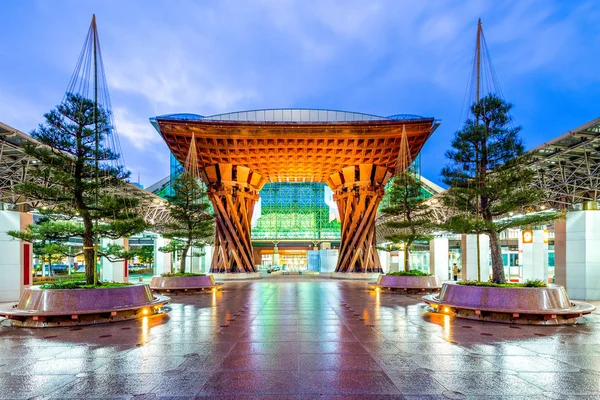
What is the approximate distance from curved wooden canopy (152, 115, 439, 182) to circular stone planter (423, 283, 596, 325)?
16.7m

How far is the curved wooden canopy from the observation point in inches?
997

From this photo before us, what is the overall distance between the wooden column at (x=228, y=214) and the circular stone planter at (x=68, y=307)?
18.6 meters

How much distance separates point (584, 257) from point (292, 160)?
1985 centimetres

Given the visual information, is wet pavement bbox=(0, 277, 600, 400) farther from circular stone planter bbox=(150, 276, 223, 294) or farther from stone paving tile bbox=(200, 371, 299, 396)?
circular stone planter bbox=(150, 276, 223, 294)

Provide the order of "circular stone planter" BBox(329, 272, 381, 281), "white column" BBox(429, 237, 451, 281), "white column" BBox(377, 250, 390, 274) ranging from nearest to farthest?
"circular stone planter" BBox(329, 272, 381, 281), "white column" BBox(429, 237, 451, 281), "white column" BBox(377, 250, 390, 274)

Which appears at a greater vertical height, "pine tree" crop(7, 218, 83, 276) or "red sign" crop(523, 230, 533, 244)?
"pine tree" crop(7, 218, 83, 276)

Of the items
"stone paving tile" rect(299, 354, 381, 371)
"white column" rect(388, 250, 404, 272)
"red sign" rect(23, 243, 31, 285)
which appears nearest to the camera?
"stone paving tile" rect(299, 354, 381, 371)

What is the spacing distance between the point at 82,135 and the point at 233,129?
47.0ft

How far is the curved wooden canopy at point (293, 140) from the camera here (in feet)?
83.0

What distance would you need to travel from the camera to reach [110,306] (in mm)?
9922

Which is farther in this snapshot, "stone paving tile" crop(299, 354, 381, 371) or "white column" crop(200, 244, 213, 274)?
"white column" crop(200, 244, 213, 274)

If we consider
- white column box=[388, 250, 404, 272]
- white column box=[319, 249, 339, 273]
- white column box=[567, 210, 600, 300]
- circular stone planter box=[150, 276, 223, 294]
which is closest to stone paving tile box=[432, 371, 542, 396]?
white column box=[567, 210, 600, 300]

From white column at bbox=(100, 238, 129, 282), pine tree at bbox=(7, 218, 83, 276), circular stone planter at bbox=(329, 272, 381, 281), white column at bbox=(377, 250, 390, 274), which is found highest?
pine tree at bbox=(7, 218, 83, 276)

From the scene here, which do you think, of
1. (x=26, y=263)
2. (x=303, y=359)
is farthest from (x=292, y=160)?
(x=303, y=359)
